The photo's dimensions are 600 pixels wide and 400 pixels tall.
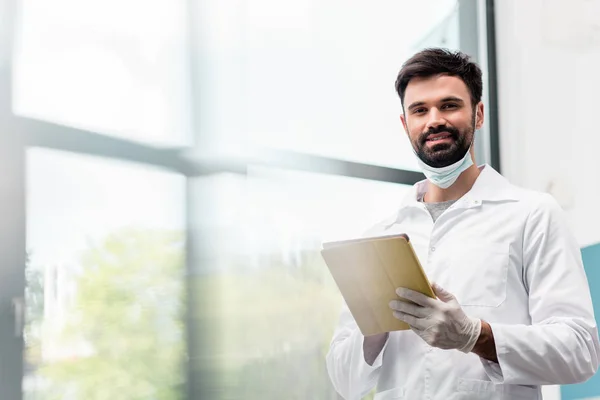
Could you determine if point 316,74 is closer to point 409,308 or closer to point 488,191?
point 488,191

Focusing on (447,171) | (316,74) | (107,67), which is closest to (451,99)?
(447,171)

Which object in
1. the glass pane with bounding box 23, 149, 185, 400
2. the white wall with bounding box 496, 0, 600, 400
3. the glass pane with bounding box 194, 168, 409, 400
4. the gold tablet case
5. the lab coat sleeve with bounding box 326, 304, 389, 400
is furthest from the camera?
the white wall with bounding box 496, 0, 600, 400

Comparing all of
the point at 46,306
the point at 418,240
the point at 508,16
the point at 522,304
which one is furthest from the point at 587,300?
the point at 508,16

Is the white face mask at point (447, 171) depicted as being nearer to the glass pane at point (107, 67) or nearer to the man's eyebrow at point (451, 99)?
the man's eyebrow at point (451, 99)

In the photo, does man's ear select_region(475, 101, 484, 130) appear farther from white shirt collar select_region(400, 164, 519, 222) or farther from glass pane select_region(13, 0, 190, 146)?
glass pane select_region(13, 0, 190, 146)

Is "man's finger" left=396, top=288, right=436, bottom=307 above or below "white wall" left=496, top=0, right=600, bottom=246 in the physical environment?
below

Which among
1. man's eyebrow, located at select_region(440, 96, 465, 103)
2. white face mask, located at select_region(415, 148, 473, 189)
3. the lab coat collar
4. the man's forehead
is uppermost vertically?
the man's forehead

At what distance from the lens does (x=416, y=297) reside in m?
1.48

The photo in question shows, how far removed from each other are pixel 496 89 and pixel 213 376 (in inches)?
70.8

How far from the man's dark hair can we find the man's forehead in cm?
1

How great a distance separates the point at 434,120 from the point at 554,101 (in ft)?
4.42

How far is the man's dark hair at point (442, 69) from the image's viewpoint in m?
1.81

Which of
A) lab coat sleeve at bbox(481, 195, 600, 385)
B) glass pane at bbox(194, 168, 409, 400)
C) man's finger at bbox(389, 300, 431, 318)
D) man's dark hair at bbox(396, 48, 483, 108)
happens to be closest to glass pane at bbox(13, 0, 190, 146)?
glass pane at bbox(194, 168, 409, 400)

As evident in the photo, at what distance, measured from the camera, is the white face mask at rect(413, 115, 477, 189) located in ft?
5.81
